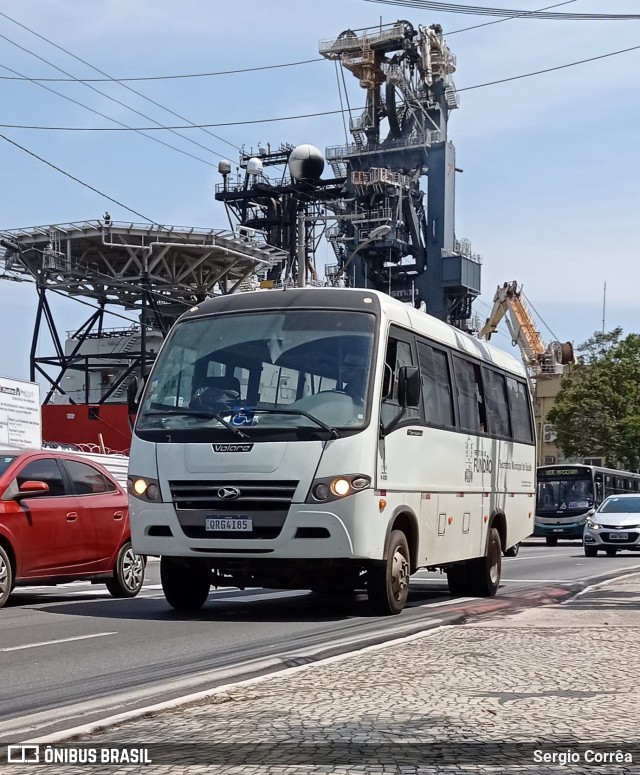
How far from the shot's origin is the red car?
1248cm

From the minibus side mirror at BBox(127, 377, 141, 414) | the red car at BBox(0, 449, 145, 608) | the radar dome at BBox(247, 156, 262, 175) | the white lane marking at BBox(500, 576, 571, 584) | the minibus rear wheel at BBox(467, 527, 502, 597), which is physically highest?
the radar dome at BBox(247, 156, 262, 175)

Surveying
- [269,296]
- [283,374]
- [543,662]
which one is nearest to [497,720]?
[543,662]

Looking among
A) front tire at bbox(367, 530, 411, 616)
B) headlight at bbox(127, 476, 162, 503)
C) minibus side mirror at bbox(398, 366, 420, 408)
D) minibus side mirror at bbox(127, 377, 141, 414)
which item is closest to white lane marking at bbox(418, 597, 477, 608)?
front tire at bbox(367, 530, 411, 616)

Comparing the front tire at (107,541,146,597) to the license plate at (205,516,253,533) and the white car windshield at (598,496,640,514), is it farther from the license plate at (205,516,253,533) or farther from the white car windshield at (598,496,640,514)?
the white car windshield at (598,496,640,514)

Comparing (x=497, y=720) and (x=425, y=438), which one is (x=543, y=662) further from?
(x=425, y=438)

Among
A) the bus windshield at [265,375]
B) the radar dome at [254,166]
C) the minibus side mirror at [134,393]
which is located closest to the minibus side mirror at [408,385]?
the bus windshield at [265,375]

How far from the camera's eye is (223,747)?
5207mm

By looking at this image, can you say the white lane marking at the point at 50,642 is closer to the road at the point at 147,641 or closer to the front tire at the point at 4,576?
the road at the point at 147,641

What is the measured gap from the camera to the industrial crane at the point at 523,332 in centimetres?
8906

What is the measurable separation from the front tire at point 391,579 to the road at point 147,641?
0.19 metres

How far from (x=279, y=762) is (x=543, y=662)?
3.53 m

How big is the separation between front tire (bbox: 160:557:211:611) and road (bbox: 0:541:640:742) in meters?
0.20

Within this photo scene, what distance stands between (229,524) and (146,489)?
36.2 inches

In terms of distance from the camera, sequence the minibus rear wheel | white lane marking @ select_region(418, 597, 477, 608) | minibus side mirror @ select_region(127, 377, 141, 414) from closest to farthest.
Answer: minibus side mirror @ select_region(127, 377, 141, 414) → white lane marking @ select_region(418, 597, 477, 608) → the minibus rear wheel
